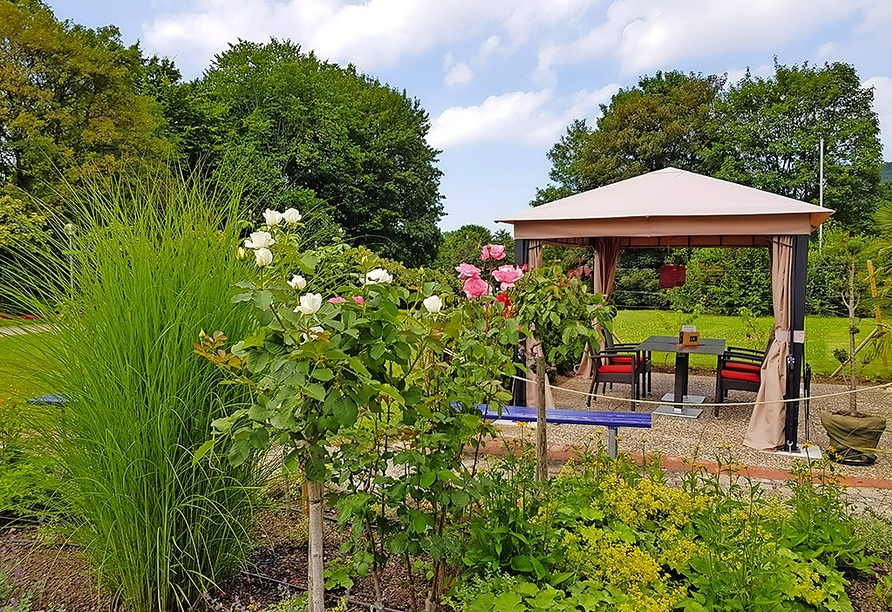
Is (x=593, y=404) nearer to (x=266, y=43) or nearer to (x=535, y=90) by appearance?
(x=535, y=90)

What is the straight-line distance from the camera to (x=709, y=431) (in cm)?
526

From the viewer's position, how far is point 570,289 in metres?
2.61

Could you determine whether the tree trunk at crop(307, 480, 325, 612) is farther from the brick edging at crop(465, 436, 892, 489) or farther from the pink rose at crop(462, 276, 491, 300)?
the brick edging at crop(465, 436, 892, 489)

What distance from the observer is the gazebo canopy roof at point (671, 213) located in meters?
4.60

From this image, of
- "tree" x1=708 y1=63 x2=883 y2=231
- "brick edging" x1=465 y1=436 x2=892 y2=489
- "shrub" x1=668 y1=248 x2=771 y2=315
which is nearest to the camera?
"brick edging" x1=465 y1=436 x2=892 y2=489

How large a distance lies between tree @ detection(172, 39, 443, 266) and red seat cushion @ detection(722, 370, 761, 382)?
12357 millimetres

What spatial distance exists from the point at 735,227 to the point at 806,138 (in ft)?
62.7

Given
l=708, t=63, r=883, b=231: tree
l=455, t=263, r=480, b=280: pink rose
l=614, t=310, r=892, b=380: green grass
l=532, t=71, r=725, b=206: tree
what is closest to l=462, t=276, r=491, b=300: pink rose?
l=455, t=263, r=480, b=280: pink rose

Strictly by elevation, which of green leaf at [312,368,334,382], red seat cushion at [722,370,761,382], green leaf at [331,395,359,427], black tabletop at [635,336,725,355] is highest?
green leaf at [312,368,334,382]

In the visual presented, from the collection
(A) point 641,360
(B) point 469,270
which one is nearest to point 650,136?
(A) point 641,360

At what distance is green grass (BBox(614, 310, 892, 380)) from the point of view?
830 cm

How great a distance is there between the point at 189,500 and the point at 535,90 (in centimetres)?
1465

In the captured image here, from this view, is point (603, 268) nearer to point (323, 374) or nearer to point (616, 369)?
point (616, 369)

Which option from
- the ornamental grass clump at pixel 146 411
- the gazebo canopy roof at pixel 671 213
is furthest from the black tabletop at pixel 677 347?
the ornamental grass clump at pixel 146 411
